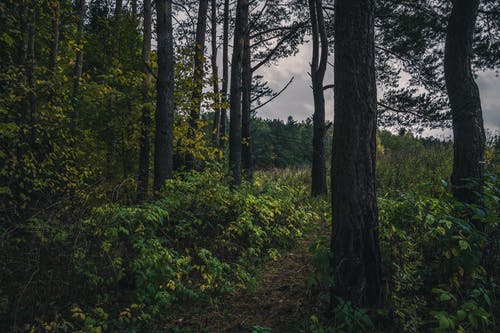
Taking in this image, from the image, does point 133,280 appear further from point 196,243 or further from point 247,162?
point 247,162

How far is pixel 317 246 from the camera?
351cm

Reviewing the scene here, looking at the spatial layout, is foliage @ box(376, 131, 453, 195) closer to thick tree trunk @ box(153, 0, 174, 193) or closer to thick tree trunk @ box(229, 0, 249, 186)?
thick tree trunk @ box(229, 0, 249, 186)

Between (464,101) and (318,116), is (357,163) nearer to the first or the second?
(464,101)

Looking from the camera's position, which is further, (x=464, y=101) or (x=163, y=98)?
(x=163, y=98)

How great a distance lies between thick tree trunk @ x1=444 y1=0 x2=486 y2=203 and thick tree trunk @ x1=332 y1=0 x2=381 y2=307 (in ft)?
8.51

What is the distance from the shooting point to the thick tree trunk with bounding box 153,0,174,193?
21.4 feet

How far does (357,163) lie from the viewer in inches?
122

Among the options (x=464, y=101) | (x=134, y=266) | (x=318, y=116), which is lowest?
(x=134, y=266)

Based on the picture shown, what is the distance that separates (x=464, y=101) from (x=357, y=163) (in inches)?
121

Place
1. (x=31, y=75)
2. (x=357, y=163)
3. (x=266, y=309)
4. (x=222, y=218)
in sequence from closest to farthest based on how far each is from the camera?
(x=357, y=163) < (x=266, y=309) < (x=31, y=75) < (x=222, y=218)

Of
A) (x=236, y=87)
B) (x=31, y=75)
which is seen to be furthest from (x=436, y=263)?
(x=236, y=87)

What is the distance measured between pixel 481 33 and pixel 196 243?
9.13m

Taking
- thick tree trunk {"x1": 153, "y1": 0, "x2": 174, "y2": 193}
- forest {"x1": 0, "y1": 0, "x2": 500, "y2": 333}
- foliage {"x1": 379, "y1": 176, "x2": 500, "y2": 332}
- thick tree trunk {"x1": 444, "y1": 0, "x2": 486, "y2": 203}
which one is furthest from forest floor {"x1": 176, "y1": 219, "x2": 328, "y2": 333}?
thick tree trunk {"x1": 153, "y1": 0, "x2": 174, "y2": 193}

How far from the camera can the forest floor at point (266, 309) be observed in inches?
129
